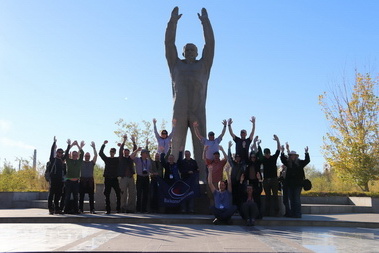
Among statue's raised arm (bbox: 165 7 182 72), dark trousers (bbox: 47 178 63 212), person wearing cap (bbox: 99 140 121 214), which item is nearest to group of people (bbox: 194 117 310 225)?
person wearing cap (bbox: 99 140 121 214)

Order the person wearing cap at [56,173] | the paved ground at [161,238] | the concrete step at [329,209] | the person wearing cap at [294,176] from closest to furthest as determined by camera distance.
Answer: the paved ground at [161,238] < the person wearing cap at [56,173] < the person wearing cap at [294,176] < the concrete step at [329,209]

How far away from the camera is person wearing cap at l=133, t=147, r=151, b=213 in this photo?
10.2 meters

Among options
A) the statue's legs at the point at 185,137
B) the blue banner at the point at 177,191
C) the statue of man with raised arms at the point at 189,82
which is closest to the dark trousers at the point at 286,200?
the blue banner at the point at 177,191

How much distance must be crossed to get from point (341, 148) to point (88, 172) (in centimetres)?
1994

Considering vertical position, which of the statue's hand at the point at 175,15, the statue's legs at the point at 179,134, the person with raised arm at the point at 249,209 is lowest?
the person with raised arm at the point at 249,209

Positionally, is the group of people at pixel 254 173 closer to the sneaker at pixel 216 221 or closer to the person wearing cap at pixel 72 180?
the sneaker at pixel 216 221

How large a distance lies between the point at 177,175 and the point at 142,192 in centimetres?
99

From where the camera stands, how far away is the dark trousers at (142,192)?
10180 millimetres

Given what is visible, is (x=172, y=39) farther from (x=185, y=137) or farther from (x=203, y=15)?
(x=185, y=137)

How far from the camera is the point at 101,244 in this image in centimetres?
553

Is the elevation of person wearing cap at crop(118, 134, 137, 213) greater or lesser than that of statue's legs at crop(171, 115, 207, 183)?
lesser

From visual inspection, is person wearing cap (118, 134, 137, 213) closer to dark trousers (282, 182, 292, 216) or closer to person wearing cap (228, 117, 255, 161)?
person wearing cap (228, 117, 255, 161)

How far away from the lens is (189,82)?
12148 mm

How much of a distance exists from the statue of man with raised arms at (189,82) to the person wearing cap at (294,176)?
2.83m
